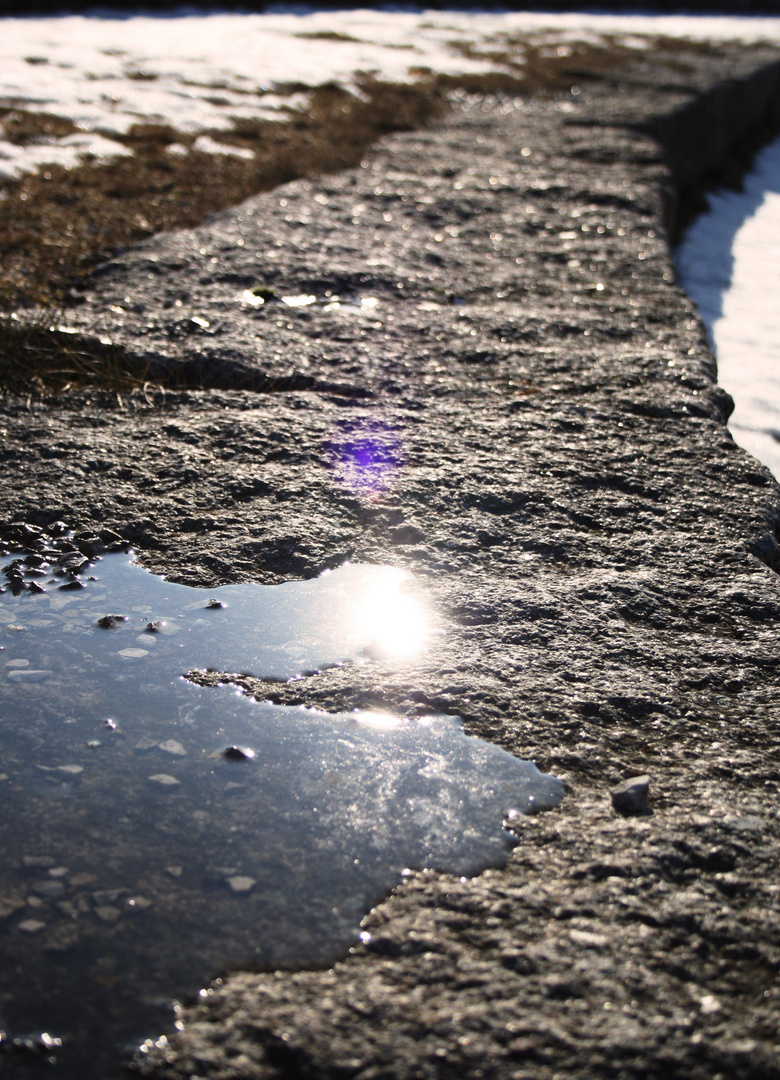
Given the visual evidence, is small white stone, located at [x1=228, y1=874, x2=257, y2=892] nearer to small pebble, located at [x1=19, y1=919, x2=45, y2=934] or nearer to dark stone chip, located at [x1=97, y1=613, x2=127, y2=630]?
small pebble, located at [x1=19, y1=919, x2=45, y2=934]

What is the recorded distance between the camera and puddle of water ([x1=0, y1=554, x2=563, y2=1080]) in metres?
0.96

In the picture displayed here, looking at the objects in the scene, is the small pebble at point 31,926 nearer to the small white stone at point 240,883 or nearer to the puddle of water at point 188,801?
the puddle of water at point 188,801

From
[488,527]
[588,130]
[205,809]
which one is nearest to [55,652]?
[205,809]

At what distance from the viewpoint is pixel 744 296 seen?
3.74m

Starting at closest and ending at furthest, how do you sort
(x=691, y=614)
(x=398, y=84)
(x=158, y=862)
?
(x=158, y=862), (x=691, y=614), (x=398, y=84)

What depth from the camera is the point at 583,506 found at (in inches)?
69.7

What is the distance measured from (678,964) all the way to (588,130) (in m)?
4.29

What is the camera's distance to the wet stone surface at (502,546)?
3.02 ft

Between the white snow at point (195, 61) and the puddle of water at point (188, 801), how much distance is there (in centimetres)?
273

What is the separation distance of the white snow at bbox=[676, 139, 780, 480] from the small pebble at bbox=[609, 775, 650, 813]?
55.1 inches

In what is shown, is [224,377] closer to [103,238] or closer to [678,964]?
[103,238]

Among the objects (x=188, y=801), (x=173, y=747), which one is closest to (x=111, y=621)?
(x=173, y=747)

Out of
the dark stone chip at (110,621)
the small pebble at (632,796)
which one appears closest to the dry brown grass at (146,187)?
the dark stone chip at (110,621)

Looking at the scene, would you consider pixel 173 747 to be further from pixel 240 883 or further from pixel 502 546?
pixel 502 546
